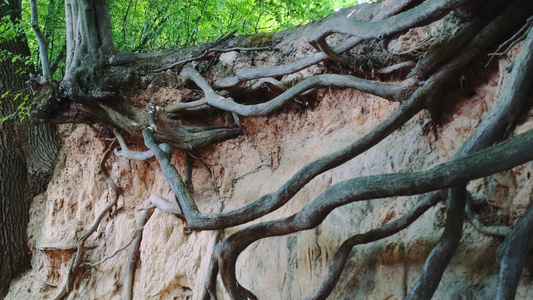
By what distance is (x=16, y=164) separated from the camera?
6.14m

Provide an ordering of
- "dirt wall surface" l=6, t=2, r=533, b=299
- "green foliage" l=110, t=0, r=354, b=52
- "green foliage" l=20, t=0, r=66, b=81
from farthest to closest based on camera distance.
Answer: "green foliage" l=20, t=0, r=66, b=81, "green foliage" l=110, t=0, r=354, b=52, "dirt wall surface" l=6, t=2, r=533, b=299

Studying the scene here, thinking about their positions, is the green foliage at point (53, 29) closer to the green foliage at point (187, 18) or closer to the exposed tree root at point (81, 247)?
the green foliage at point (187, 18)

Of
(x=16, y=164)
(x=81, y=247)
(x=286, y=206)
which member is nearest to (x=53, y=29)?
(x=16, y=164)

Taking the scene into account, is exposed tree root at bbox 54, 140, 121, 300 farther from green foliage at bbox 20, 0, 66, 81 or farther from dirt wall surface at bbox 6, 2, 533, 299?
green foliage at bbox 20, 0, 66, 81

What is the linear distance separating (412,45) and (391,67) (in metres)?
0.20

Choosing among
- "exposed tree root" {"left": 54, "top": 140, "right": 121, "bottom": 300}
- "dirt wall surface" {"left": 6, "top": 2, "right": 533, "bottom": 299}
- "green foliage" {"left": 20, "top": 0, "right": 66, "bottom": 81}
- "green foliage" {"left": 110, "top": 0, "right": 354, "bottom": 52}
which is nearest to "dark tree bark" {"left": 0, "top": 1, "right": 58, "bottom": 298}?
"dirt wall surface" {"left": 6, "top": 2, "right": 533, "bottom": 299}

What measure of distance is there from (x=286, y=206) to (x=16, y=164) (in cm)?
407

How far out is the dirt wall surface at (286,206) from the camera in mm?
2814

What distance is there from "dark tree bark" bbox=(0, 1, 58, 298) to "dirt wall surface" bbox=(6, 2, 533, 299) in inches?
6.1

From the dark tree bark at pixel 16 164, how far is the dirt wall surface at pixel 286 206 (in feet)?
0.50

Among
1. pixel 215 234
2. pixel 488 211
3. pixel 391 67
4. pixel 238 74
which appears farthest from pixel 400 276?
pixel 238 74

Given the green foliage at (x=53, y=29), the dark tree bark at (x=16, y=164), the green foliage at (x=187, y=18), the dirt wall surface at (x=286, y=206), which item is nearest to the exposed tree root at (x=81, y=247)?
the dirt wall surface at (x=286, y=206)

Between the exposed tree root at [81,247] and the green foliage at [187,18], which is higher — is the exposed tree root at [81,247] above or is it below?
below

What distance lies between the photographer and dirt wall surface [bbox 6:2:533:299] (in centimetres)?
281
